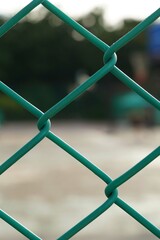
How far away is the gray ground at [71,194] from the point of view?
11.9 ft

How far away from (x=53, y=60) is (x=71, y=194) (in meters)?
18.2

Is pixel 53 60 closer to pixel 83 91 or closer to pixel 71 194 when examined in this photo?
pixel 71 194

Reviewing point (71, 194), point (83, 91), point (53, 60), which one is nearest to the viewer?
point (83, 91)

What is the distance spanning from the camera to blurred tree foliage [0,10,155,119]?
864 inches

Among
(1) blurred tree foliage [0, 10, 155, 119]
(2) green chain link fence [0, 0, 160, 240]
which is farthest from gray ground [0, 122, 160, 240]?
(1) blurred tree foliage [0, 10, 155, 119]

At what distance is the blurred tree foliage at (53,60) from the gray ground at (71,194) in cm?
1161

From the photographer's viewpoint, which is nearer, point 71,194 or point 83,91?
point 83,91

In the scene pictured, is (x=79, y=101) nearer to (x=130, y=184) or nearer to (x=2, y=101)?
(x=2, y=101)

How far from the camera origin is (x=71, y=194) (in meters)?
5.23

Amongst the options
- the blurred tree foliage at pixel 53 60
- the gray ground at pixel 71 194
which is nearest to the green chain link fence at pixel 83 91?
the gray ground at pixel 71 194

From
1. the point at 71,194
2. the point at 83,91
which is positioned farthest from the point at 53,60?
the point at 83,91

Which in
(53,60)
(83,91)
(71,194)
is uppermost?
(53,60)

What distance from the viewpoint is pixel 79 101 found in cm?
2136

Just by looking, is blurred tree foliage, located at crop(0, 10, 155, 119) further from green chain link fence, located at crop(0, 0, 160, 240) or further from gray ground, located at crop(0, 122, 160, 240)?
green chain link fence, located at crop(0, 0, 160, 240)
